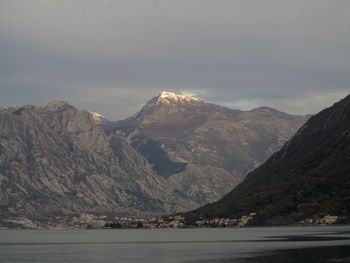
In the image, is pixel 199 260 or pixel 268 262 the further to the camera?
pixel 199 260

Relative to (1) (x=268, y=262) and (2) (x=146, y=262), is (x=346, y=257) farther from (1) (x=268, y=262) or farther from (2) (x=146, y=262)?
(2) (x=146, y=262)

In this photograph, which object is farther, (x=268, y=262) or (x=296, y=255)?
(x=296, y=255)

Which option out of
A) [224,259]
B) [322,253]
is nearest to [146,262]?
[224,259]

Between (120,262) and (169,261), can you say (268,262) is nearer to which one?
(169,261)

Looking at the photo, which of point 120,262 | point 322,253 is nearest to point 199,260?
point 120,262

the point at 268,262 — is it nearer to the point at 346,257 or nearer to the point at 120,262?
the point at 346,257

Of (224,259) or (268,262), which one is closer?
(268,262)

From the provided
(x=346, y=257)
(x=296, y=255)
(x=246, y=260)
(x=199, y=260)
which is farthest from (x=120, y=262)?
(x=346, y=257)
